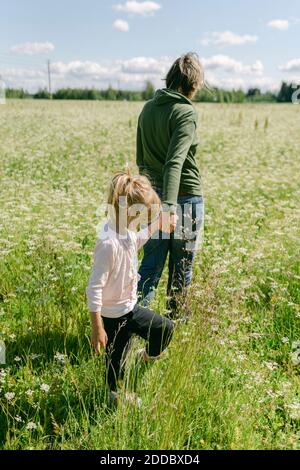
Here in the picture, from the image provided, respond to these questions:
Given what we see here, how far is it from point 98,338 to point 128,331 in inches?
11.1

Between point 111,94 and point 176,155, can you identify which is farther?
point 111,94

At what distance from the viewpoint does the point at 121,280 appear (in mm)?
3111

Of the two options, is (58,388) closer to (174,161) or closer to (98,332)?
(98,332)

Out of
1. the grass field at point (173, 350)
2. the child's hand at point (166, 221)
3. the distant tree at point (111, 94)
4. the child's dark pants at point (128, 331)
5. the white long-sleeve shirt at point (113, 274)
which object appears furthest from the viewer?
the distant tree at point (111, 94)

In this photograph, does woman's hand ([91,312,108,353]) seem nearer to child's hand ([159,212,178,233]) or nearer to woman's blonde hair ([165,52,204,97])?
child's hand ([159,212,178,233])

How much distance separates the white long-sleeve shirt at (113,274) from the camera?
300 cm

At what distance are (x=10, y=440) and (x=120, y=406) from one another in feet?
2.38

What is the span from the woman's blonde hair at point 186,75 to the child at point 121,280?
39.8 inches

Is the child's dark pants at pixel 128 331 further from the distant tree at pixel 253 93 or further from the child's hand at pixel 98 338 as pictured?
the distant tree at pixel 253 93

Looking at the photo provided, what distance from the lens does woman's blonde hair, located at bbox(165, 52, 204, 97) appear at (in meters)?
3.67

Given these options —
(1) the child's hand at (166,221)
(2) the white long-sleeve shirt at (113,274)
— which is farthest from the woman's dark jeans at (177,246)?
(2) the white long-sleeve shirt at (113,274)

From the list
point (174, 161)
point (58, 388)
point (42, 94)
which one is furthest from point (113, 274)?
point (42, 94)

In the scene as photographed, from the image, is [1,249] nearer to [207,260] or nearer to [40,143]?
[207,260]

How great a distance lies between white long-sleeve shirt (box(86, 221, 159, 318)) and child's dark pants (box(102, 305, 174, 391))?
68mm
